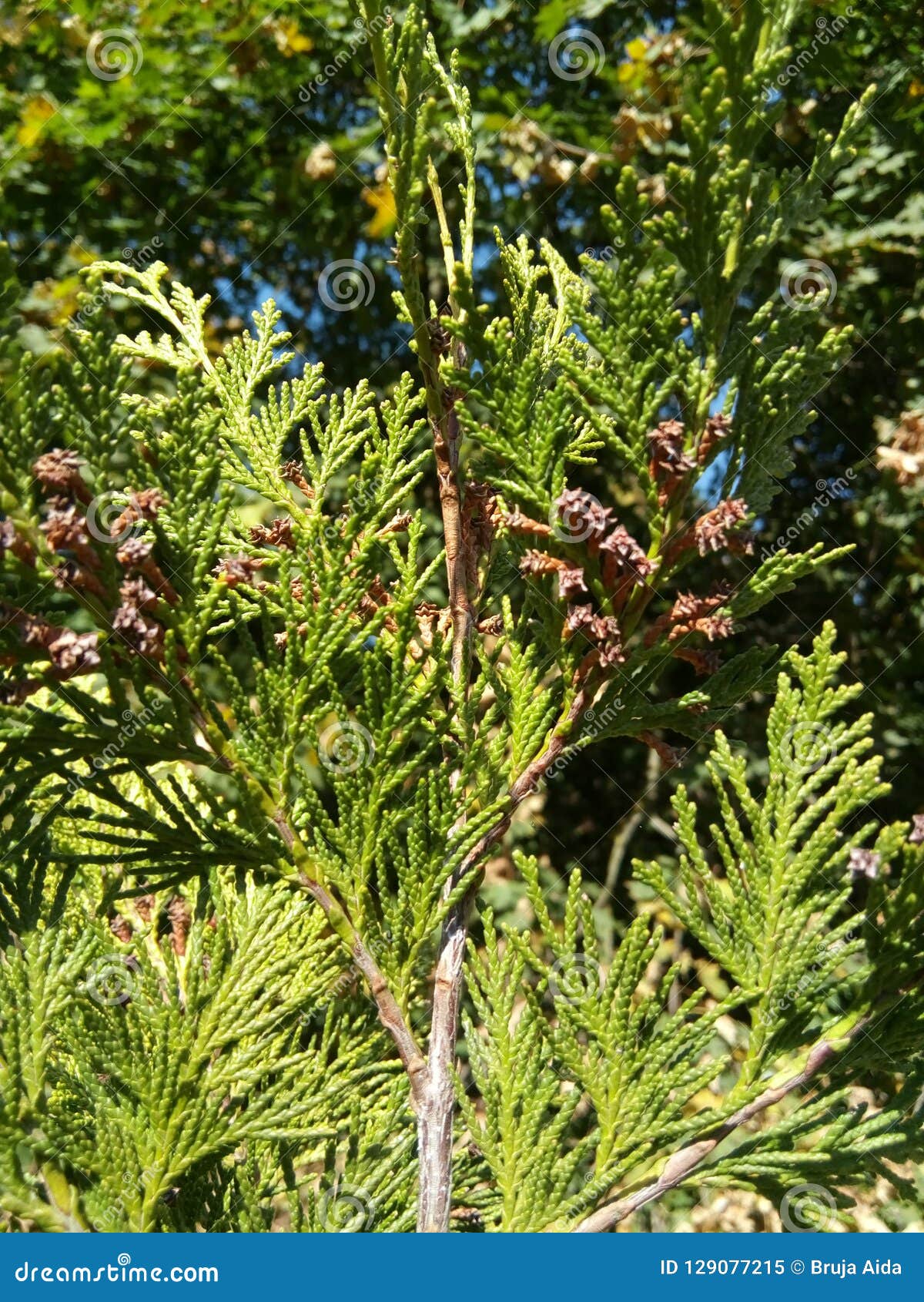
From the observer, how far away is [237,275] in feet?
12.5

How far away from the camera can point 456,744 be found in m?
1.20

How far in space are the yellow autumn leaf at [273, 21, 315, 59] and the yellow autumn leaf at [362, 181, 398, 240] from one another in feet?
1.72

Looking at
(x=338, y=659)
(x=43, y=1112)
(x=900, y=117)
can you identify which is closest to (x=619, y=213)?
(x=338, y=659)

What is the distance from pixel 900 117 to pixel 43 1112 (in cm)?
300
